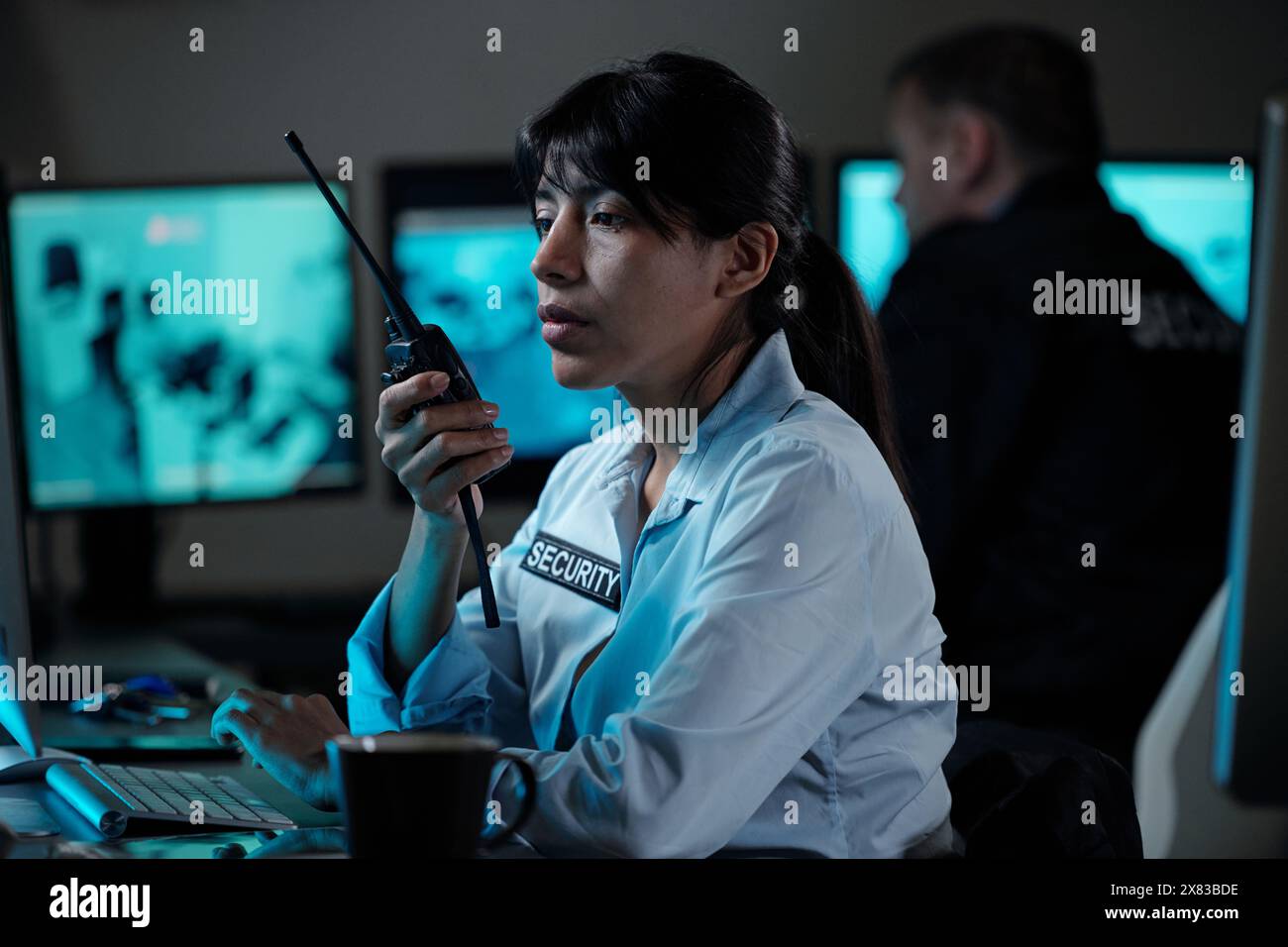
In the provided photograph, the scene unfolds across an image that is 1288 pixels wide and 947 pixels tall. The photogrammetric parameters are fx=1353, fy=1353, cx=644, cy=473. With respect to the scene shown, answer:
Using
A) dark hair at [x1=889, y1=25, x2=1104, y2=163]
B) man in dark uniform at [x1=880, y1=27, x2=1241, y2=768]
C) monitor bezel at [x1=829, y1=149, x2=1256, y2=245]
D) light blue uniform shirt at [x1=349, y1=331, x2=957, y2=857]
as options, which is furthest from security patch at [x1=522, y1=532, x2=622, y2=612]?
monitor bezel at [x1=829, y1=149, x2=1256, y2=245]

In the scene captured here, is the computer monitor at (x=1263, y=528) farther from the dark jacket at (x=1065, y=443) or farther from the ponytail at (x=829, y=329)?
the dark jacket at (x=1065, y=443)

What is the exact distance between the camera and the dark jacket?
2.24 metres

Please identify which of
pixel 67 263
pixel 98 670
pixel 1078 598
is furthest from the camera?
pixel 67 263

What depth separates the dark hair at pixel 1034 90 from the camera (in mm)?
2408

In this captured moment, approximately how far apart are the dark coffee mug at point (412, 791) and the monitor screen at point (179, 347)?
1705mm

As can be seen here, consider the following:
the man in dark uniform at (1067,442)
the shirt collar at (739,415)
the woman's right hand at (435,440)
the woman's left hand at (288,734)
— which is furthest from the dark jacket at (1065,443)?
the woman's left hand at (288,734)

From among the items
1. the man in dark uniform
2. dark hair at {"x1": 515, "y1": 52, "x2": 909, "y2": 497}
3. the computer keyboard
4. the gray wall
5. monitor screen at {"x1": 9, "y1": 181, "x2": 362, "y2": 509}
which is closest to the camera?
the computer keyboard

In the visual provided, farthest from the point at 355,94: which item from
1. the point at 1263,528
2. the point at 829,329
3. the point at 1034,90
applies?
the point at 1263,528

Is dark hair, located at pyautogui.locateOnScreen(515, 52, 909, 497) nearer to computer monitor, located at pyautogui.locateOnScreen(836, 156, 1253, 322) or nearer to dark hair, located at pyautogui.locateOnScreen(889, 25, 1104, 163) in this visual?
dark hair, located at pyautogui.locateOnScreen(889, 25, 1104, 163)

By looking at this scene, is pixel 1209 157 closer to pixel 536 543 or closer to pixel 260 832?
pixel 536 543

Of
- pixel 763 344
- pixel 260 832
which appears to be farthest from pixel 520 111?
pixel 260 832

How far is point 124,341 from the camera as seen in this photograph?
244 centimetres

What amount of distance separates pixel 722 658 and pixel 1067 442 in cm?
149

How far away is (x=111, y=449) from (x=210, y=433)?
171 millimetres
